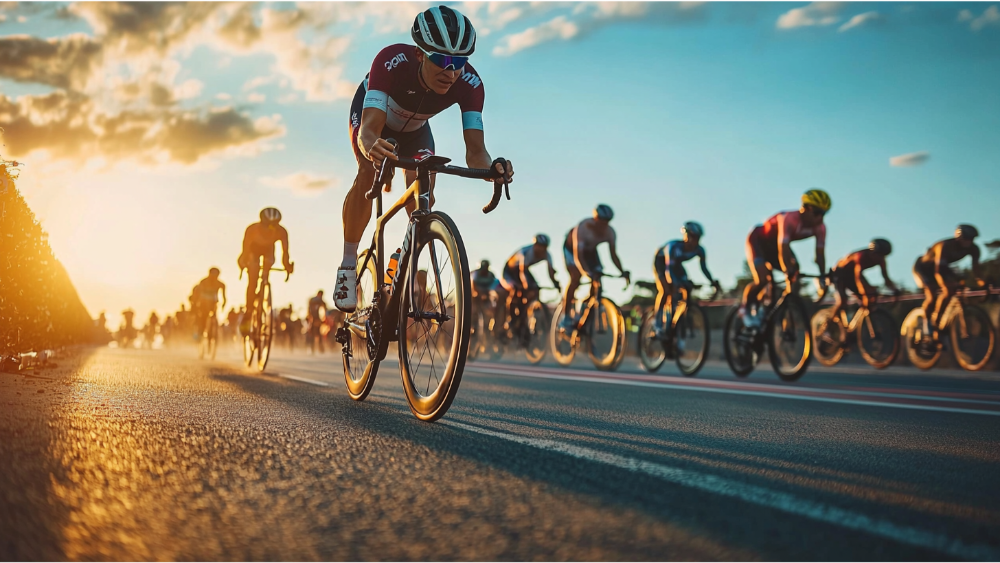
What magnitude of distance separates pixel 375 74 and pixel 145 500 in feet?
9.61

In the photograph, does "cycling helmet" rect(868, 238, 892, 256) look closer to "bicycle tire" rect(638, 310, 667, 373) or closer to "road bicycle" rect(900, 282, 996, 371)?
"road bicycle" rect(900, 282, 996, 371)

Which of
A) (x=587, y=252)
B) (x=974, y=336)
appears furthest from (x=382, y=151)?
(x=974, y=336)

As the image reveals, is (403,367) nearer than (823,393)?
Yes

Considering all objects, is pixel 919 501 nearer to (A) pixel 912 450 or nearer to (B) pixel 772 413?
(A) pixel 912 450

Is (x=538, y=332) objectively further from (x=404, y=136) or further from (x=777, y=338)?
(x=404, y=136)

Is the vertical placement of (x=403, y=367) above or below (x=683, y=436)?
above

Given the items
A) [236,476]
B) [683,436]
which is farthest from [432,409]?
[236,476]

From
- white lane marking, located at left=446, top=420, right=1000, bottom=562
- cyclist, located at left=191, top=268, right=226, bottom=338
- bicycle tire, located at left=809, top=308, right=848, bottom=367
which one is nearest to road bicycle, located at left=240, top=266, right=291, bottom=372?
cyclist, located at left=191, top=268, right=226, bottom=338

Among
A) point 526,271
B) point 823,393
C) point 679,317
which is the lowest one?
point 823,393

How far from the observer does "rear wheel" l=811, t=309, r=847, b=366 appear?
1205cm

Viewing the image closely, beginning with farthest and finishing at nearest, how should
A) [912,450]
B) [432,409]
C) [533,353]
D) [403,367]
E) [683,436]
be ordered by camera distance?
[533,353] < [403,367] < [432,409] < [683,436] < [912,450]

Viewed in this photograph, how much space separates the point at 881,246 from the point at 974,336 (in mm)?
2003

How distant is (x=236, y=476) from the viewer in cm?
216

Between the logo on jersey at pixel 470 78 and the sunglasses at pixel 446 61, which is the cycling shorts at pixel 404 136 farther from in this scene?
the sunglasses at pixel 446 61
